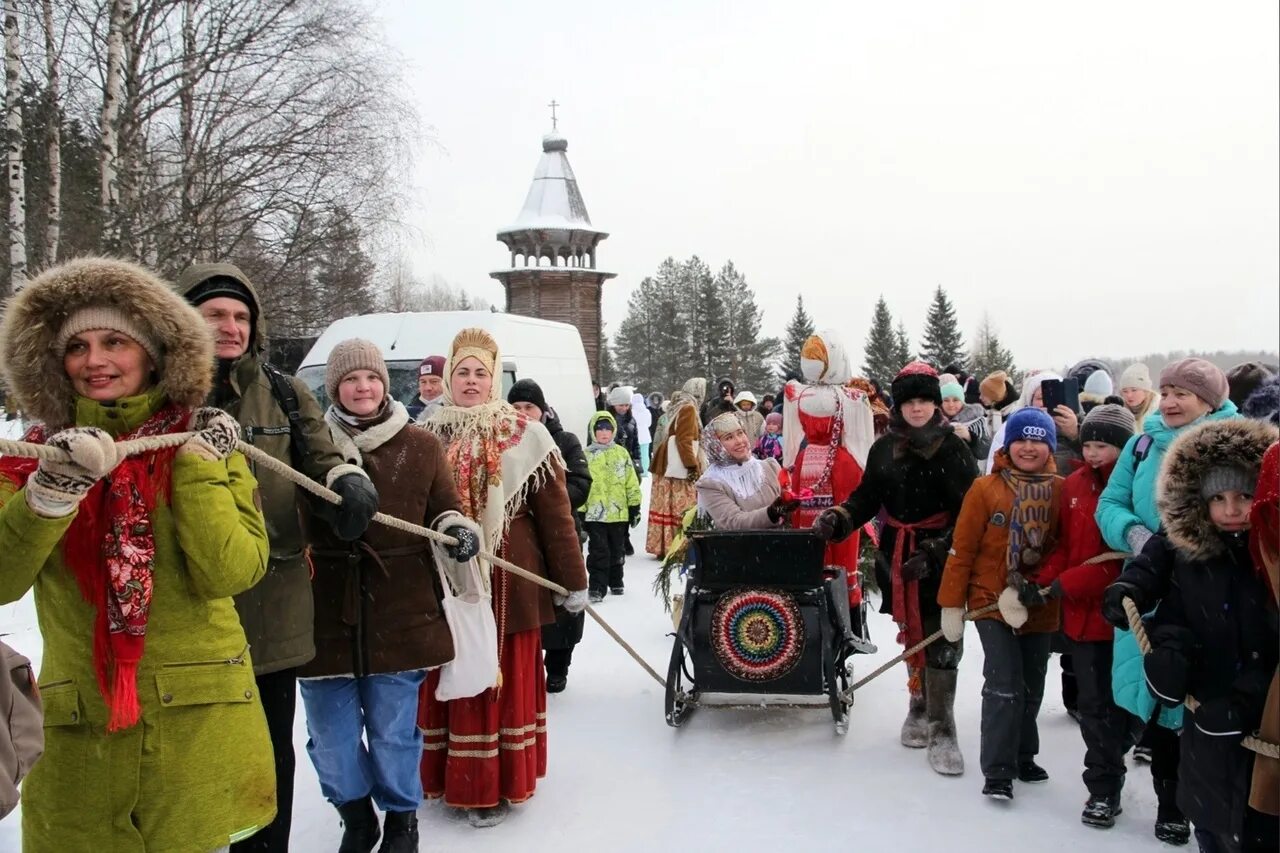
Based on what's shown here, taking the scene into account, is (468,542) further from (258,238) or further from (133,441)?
(258,238)

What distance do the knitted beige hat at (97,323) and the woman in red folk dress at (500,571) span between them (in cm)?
194

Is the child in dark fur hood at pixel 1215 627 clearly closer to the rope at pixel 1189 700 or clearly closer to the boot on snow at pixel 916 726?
the rope at pixel 1189 700

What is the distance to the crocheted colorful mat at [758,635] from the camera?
15.6 ft

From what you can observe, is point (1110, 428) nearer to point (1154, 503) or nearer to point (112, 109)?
point (1154, 503)

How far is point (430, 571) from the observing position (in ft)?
11.6

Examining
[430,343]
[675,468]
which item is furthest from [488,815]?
[430,343]

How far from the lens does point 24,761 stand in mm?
1855

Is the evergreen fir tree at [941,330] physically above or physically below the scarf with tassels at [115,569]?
above

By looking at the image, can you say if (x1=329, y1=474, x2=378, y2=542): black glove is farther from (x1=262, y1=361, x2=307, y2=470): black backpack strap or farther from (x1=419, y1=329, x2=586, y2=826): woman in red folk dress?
(x1=419, y1=329, x2=586, y2=826): woman in red folk dress

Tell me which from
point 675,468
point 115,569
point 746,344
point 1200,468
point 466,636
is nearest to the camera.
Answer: point 115,569

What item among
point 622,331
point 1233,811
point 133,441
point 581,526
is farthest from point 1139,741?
point 622,331

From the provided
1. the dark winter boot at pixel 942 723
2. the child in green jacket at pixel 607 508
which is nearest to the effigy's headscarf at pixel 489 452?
the dark winter boot at pixel 942 723

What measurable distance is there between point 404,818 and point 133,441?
78.7 inches

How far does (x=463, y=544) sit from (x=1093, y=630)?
2513mm
